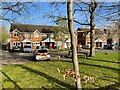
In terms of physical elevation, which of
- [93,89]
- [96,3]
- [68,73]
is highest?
[96,3]

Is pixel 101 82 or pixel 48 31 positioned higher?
pixel 48 31

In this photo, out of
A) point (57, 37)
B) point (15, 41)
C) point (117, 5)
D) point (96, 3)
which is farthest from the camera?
point (15, 41)

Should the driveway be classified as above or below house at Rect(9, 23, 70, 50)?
below

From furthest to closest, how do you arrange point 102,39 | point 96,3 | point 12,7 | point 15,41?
point 102,39
point 15,41
point 96,3
point 12,7

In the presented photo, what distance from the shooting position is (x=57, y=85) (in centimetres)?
962

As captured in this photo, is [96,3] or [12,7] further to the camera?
[96,3]

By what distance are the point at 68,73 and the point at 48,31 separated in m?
57.5

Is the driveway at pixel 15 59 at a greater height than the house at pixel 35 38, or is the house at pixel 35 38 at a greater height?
the house at pixel 35 38

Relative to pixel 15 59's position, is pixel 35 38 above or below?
above

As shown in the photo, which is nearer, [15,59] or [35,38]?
[15,59]

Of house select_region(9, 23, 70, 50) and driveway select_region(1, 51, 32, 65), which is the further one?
house select_region(9, 23, 70, 50)

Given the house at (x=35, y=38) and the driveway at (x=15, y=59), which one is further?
the house at (x=35, y=38)

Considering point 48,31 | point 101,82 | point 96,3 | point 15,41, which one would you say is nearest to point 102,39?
point 48,31

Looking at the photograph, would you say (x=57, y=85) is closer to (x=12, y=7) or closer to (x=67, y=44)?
(x=12, y=7)
